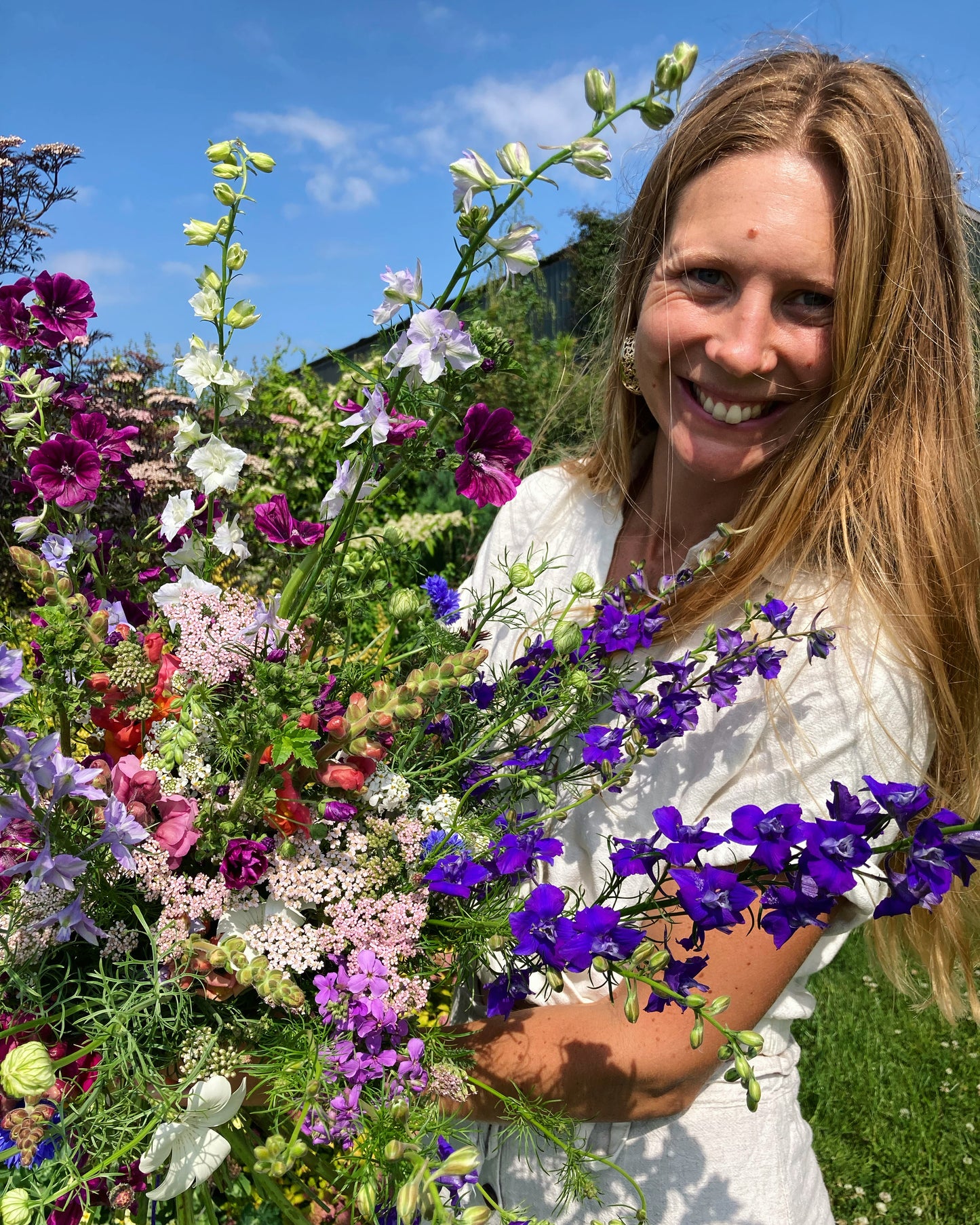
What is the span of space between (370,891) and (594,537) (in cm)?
98

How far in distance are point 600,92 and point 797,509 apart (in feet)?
2.47

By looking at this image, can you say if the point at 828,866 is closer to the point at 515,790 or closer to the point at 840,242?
the point at 515,790

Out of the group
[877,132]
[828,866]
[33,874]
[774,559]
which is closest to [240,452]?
[33,874]

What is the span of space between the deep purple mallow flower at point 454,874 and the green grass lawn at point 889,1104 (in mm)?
2481

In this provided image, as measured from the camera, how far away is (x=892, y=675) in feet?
3.92

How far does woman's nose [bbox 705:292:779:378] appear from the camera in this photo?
1.25 meters

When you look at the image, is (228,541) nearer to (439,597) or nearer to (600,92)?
(439,597)

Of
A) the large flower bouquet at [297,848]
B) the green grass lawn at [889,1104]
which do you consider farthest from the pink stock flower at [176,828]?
the green grass lawn at [889,1104]

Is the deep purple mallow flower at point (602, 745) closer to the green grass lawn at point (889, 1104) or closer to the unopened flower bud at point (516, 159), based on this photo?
the unopened flower bud at point (516, 159)

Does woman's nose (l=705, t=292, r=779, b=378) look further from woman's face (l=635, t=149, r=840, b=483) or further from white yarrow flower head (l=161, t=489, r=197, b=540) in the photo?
white yarrow flower head (l=161, t=489, r=197, b=540)

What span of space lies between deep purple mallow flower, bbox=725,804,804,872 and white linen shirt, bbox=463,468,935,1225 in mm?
310

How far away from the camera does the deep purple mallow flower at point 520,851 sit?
91cm

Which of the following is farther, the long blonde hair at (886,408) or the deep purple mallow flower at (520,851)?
the long blonde hair at (886,408)

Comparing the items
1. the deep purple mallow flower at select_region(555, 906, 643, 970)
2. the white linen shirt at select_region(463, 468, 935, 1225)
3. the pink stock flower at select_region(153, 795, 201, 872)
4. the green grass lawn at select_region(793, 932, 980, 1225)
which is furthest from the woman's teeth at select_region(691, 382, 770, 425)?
the green grass lawn at select_region(793, 932, 980, 1225)
